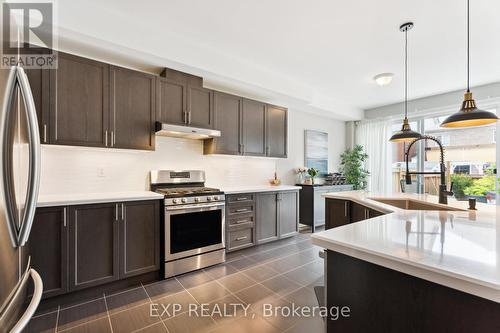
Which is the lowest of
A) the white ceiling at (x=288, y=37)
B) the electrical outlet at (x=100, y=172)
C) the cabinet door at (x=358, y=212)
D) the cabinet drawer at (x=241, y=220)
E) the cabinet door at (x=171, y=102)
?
the cabinet drawer at (x=241, y=220)

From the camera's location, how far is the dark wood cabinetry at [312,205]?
4508 mm

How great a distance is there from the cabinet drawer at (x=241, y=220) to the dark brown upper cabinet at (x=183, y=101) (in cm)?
136

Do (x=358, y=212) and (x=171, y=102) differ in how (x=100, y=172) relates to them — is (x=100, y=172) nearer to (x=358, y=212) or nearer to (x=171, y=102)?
(x=171, y=102)

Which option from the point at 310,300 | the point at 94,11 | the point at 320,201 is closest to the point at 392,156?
the point at 320,201

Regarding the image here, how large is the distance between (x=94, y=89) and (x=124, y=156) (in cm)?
83

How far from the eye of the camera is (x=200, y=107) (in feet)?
10.5

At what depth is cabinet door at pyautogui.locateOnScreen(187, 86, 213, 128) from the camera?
3.09 m

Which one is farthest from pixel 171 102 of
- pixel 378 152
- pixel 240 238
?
pixel 378 152

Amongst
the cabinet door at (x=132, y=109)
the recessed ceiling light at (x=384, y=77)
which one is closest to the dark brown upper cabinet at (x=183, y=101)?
the cabinet door at (x=132, y=109)

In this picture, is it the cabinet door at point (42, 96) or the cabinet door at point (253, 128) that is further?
the cabinet door at point (253, 128)

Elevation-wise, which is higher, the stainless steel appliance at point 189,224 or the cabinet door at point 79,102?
the cabinet door at point 79,102

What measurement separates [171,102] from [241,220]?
1.86 metres

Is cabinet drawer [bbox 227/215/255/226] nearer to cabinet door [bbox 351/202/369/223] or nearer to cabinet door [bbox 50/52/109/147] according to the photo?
cabinet door [bbox 351/202/369/223]

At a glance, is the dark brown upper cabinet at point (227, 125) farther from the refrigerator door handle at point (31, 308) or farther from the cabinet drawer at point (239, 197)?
the refrigerator door handle at point (31, 308)
